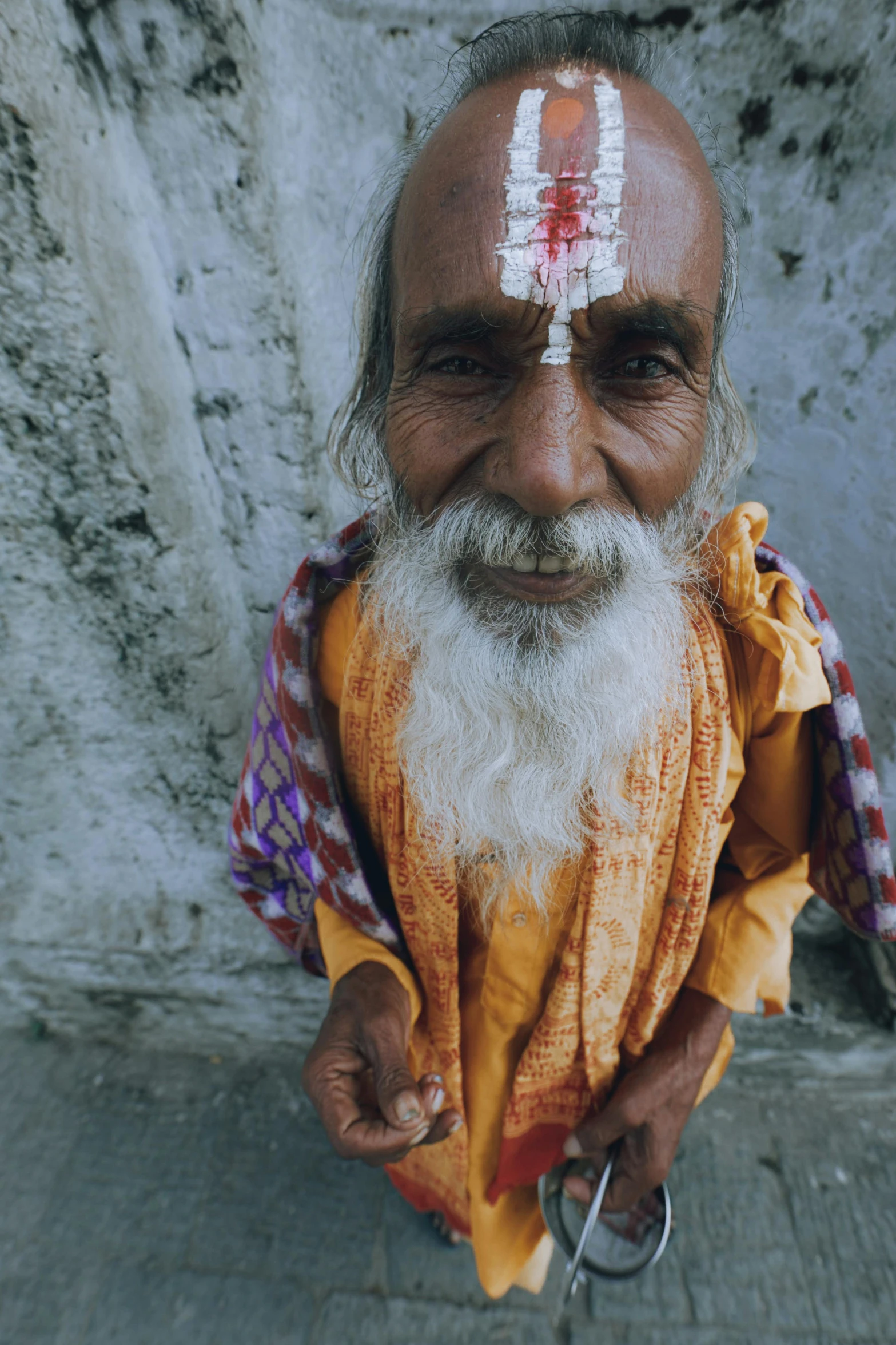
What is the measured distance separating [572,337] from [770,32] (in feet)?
2.59

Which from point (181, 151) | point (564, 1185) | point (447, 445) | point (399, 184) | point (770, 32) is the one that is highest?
point (770, 32)

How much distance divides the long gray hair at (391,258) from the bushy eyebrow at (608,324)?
0.12m

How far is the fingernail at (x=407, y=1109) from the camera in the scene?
95 cm

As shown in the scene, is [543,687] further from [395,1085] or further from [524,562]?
[395,1085]

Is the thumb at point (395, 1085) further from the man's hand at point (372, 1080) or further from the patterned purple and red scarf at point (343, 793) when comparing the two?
the patterned purple and red scarf at point (343, 793)

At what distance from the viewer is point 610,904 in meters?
1.03

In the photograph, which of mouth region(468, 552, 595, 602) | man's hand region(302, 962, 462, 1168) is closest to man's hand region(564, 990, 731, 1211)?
man's hand region(302, 962, 462, 1168)

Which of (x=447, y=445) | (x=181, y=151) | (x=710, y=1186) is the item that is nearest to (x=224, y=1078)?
(x=710, y=1186)

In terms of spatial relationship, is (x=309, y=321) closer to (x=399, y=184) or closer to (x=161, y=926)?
(x=399, y=184)

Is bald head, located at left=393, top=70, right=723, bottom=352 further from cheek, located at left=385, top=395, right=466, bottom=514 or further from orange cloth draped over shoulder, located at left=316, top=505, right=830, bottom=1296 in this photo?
orange cloth draped over shoulder, located at left=316, top=505, right=830, bottom=1296

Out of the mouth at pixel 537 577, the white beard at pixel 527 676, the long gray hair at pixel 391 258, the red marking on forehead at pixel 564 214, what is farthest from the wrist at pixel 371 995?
the red marking on forehead at pixel 564 214

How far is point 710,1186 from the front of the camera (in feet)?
5.30

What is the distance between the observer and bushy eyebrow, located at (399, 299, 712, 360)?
0.78 m

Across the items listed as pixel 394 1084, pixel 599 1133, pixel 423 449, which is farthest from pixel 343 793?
pixel 599 1133
